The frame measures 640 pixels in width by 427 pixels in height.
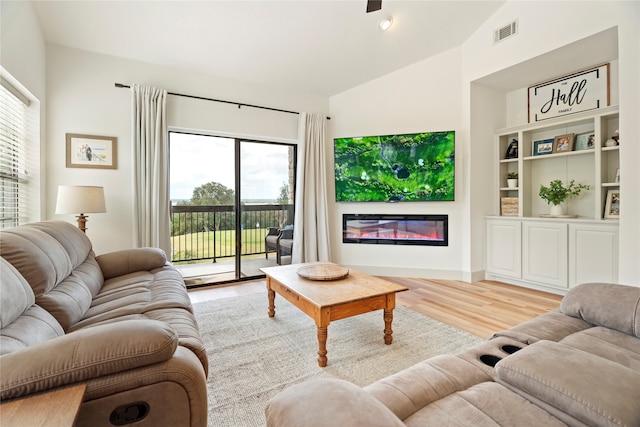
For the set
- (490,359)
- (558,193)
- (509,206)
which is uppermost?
(558,193)

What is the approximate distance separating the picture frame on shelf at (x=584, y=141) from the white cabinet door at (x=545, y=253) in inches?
37.1

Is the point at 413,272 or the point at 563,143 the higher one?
the point at 563,143

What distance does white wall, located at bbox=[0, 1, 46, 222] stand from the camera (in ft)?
7.13

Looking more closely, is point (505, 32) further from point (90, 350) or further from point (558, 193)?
point (90, 350)

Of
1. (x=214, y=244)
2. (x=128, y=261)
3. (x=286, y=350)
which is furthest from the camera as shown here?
(x=214, y=244)

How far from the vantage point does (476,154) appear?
13.1 feet

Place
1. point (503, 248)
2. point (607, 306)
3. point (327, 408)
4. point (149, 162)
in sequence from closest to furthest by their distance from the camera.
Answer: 1. point (327, 408)
2. point (607, 306)
3. point (149, 162)
4. point (503, 248)

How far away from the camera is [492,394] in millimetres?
954

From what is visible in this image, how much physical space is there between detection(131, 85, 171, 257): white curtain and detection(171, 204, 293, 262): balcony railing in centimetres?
36

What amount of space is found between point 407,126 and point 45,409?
14.5 ft

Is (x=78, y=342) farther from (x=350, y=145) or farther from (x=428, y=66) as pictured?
(x=428, y=66)

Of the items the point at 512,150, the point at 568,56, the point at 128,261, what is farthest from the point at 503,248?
the point at 128,261

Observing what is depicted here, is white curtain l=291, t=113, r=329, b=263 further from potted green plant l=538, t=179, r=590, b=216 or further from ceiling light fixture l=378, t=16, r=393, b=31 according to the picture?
potted green plant l=538, t=179, r=590, b=216

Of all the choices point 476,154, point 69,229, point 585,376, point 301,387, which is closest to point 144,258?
point 69,229
